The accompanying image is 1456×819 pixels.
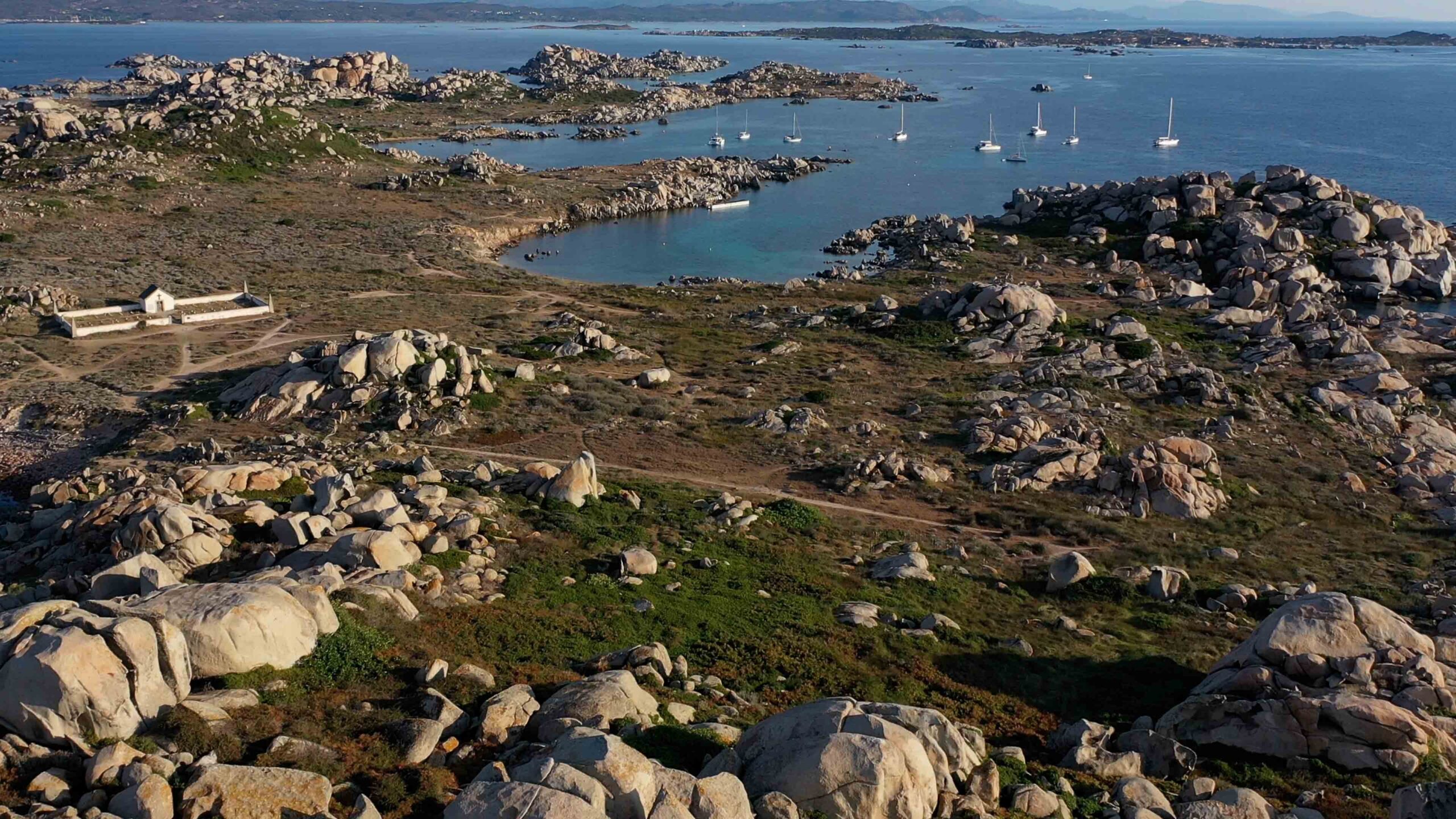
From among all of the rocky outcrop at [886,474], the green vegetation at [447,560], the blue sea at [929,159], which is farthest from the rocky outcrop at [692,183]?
the green vegetation at [447,560]

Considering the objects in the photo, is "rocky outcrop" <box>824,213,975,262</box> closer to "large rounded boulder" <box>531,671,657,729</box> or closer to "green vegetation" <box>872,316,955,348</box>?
"green vegetation" <box>872,316,955,348</box>

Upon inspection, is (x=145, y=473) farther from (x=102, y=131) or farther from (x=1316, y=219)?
(x=102, y=131)

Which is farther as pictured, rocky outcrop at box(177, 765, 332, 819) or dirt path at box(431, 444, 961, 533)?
dirt path at box(431, 444, 961, 533)

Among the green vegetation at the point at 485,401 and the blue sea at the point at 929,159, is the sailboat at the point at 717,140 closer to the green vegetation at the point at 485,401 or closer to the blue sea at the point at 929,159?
the blue sea at the point at 929,159

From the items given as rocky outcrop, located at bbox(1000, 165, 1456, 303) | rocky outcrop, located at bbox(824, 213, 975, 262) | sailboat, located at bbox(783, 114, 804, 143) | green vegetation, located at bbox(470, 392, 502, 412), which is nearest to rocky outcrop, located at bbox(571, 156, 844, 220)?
sailboat, located at bbox(783, 114, 804, 143)

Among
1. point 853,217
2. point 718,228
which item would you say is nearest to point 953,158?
point 853,217

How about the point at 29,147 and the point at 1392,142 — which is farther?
the point at 1392,142
